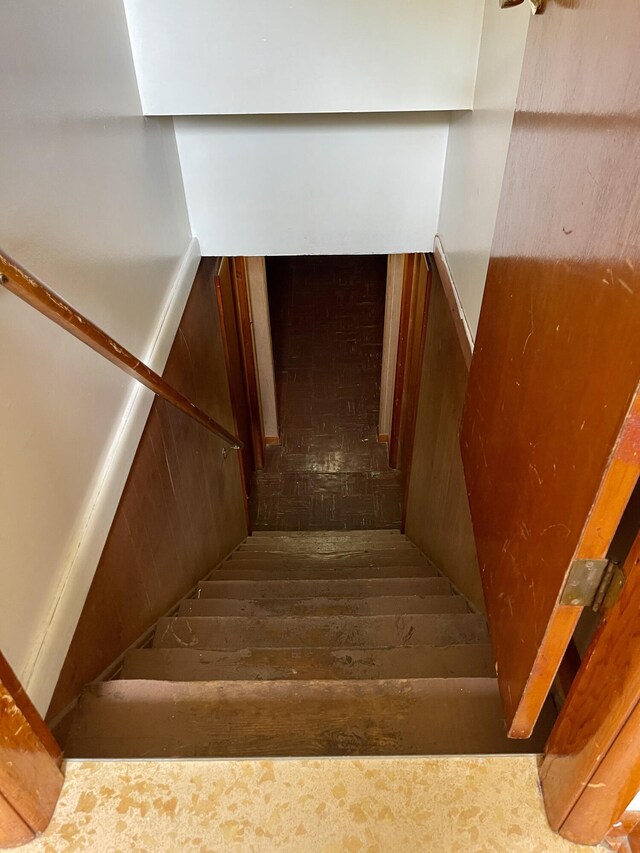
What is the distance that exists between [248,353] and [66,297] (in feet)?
9.00

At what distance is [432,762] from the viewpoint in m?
1.23

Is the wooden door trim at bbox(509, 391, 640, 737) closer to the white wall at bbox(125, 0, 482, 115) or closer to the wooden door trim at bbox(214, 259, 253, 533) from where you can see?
the white wall at bbox(125, 0, 482, 115)

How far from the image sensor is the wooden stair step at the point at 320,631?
200cm

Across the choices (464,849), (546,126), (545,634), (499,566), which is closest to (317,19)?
(546,126)

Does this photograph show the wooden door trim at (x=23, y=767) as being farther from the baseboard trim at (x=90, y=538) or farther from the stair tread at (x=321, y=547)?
the stair tread at (x=321, y=547)

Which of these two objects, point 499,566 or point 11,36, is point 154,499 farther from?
point 11,36

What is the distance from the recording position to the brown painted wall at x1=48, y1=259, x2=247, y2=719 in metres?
1.58

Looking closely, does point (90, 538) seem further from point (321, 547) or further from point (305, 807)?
point (321, 547)

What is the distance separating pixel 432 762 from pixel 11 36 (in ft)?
5.61

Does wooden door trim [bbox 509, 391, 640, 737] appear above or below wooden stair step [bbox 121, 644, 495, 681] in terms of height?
above

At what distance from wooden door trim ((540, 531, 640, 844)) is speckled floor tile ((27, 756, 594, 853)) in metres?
0.08

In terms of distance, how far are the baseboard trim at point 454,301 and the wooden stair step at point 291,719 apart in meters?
1.11

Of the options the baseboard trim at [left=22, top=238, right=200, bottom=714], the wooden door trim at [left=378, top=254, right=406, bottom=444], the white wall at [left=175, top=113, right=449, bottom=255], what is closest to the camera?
the baseboard trim at [left=22, top=238, right=200, bottom=714]

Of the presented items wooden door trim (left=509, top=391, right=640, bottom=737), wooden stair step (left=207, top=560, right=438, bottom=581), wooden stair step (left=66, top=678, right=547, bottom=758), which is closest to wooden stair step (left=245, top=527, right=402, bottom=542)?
wooden stair step (left=207, top=560, right=438, bottom=581)
